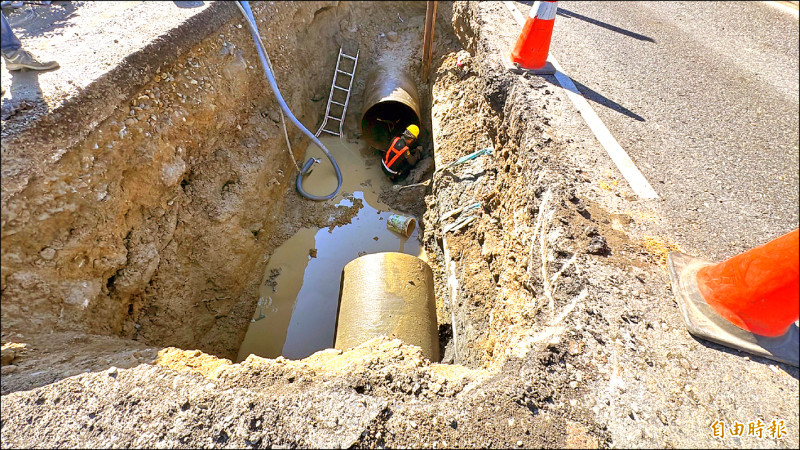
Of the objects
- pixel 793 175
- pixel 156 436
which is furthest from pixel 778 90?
pixel 156 436

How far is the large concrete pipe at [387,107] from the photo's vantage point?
5277 mm

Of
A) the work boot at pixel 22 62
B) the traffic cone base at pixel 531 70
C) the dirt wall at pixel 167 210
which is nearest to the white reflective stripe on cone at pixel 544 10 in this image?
the traffic cone base at pixel 531 70

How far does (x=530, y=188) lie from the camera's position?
283cm

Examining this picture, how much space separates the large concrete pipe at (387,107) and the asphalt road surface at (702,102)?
76.2 inches

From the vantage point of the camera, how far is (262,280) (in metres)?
4.29

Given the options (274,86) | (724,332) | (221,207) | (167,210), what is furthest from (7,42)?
(724,332)

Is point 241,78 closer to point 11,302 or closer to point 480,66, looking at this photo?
point 480,66

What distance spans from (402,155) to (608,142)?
8.83ft

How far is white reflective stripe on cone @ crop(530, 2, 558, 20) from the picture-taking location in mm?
3486

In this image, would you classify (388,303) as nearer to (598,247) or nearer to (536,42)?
(598,247)

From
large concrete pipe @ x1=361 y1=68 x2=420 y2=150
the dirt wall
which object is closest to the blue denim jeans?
the dirt wall

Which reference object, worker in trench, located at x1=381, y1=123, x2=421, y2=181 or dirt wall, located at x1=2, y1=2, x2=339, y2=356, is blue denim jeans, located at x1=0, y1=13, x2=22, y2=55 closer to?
dirt wall, located at x1=2, y1=2, x2=339, y2=356

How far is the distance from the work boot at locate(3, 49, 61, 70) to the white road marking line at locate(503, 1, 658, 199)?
432 centimetres
